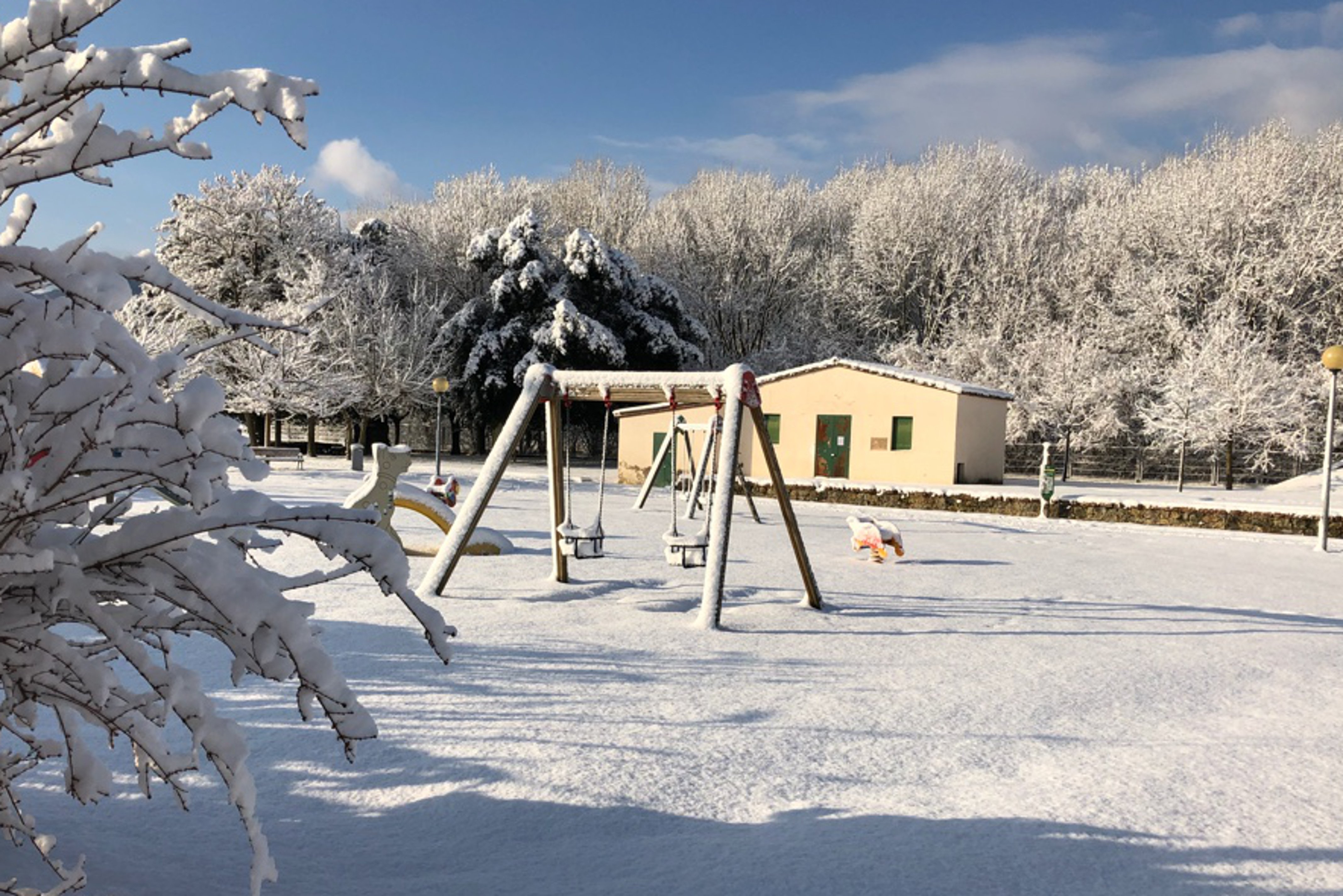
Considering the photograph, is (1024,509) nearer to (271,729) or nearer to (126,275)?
(271,729)

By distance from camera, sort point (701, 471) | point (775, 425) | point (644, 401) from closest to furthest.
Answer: point (644, 401), point (701, 471), point (775, 425)

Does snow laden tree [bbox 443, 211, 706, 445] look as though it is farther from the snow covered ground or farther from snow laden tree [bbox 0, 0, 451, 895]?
snow laden tree [bbox 0, 0, 451, 895]

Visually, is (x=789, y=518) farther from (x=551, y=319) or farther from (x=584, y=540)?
(x=551, y=319)

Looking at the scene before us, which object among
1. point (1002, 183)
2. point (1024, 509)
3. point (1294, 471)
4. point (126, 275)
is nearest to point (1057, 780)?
point (126, 275)

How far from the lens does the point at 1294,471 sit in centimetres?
3067

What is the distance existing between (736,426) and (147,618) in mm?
6383

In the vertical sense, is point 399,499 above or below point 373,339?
below

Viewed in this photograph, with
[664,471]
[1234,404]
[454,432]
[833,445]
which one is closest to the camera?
[664,471]

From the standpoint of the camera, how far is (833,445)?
89.0 feet

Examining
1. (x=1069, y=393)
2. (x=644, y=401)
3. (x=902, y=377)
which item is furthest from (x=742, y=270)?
(x=644, y=401)

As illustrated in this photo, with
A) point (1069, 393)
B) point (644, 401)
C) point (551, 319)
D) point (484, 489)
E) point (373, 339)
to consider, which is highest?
point (551, 319)

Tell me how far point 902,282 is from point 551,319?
14.8 meters

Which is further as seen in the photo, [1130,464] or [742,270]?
[742,270]

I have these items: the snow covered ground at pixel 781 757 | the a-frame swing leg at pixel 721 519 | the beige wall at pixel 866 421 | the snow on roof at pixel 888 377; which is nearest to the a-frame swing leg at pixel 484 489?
the snow covered ground at pixel 781 757
